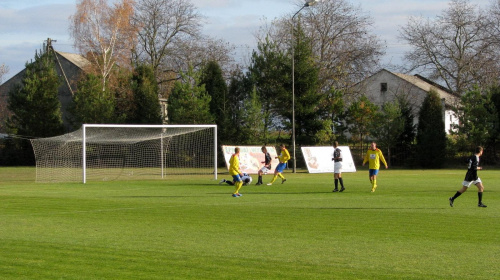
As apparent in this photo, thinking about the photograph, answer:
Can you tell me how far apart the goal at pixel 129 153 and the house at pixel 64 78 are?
26.7m

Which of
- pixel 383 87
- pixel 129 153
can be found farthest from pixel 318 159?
pixel 383 87

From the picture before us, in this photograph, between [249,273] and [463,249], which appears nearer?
[249,273]

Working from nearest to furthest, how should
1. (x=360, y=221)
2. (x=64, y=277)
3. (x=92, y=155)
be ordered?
(x=64, y=277)
(x=360, y=221)
(x=92, y=155)

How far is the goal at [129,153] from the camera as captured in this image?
36344 mm

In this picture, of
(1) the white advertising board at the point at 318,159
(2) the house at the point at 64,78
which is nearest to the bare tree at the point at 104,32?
(2) the house at the point at 64,78

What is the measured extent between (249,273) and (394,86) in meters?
71.5

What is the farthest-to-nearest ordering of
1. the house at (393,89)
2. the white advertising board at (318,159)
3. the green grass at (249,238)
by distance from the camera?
the house at (393,89)
the white advertising board at (318,159)
the green grass at (249,238)

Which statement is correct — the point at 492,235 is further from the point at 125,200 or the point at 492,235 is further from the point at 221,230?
the point at 125,200

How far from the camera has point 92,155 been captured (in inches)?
1517

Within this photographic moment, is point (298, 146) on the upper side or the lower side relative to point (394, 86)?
lower

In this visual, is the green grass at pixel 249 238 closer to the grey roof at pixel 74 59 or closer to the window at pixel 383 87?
the grey roof at pixel 74 59

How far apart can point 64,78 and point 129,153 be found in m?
31.6

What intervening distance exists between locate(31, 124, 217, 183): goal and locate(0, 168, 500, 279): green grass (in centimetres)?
1532

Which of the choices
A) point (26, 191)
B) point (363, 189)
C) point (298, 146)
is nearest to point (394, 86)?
point (298, 146)
